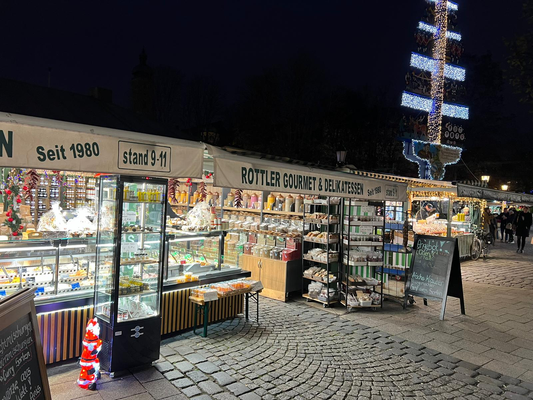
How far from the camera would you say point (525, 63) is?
7.74m

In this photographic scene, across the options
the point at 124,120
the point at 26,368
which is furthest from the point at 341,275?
the point at 26,368

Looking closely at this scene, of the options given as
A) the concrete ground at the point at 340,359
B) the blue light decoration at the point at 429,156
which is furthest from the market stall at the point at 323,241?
the blue light decoration at the point at 429,156

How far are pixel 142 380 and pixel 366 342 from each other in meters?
3.14

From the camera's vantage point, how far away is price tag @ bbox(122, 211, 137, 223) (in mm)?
4238

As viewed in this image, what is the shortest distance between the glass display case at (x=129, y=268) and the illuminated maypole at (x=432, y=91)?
1275 cm

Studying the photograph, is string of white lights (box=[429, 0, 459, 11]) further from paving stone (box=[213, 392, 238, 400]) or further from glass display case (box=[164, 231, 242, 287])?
paving stone (box=[213, 392, 238, 400])

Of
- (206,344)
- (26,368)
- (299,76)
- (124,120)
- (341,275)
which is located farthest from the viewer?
(299,76)

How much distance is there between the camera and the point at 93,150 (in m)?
3.11

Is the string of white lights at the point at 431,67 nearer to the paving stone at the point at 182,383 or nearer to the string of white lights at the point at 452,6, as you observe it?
the string of white lights at the point at 452,6

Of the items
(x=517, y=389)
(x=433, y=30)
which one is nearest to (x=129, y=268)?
(x=517, y=389)

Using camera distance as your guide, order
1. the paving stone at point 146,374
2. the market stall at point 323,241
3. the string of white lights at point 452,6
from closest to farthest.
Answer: the paving stone at point 146,374 → the market stall at point 323,241 → the string of white lights at point 452,6

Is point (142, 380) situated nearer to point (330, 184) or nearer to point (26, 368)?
point (26, 368)

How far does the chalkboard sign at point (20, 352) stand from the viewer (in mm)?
1695

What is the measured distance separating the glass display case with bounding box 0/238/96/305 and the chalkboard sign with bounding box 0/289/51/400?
2.52 meters
